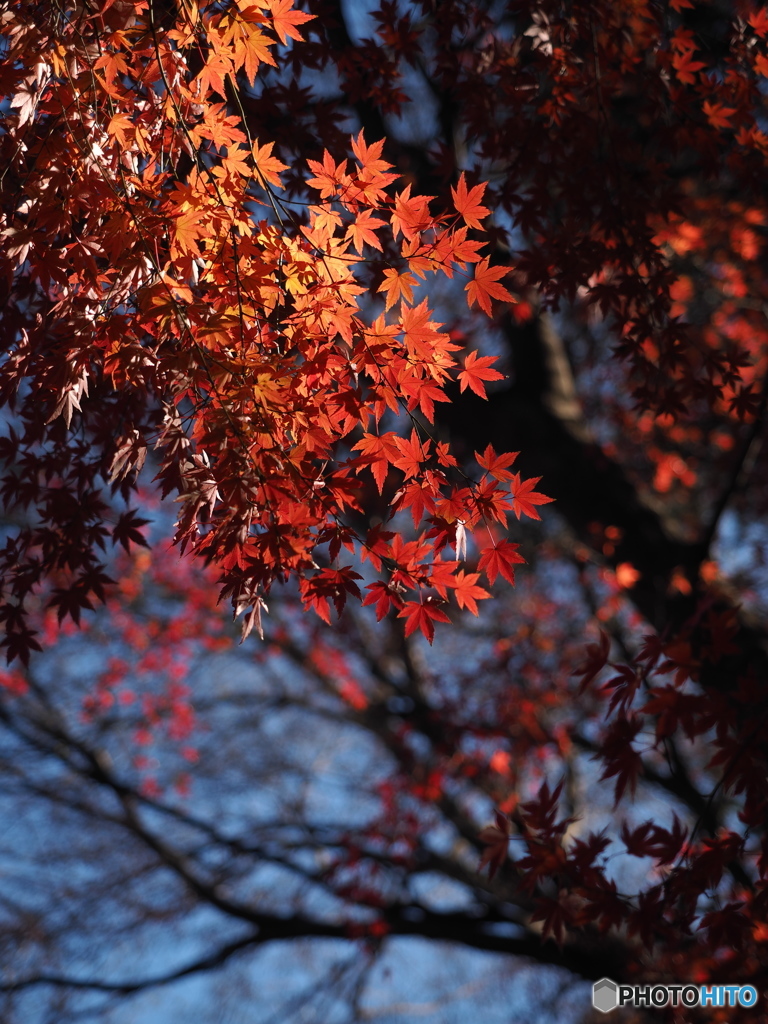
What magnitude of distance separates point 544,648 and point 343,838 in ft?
10.4

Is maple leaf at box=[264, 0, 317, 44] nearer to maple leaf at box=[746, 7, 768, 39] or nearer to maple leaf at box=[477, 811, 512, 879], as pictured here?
maple leaf at box=[746, 7, 768, 39]

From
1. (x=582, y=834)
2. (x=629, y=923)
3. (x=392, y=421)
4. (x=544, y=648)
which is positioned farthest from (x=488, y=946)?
(x=392, y=421)

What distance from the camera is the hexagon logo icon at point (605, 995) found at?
5297 mm

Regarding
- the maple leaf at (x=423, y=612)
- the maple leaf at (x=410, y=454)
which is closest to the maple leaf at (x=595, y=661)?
the maple leaf at (x=423, y=612)

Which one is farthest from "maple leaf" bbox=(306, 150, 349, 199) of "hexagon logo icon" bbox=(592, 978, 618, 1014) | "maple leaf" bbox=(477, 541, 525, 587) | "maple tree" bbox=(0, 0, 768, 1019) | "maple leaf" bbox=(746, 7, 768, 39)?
"hexagon logo icon" bbox=(592, 978, 618, 1014)

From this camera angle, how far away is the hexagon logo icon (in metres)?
5.30

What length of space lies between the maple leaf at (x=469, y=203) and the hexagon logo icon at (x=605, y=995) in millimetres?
5336

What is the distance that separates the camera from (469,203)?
7.58 ft

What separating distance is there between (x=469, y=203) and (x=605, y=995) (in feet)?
18.3

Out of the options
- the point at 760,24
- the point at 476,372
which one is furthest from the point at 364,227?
the point at 760,24

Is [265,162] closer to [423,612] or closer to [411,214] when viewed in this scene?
[411,214]

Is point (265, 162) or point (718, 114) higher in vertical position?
point (718, 114)

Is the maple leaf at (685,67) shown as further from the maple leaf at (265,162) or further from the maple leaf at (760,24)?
the maple leaf at (265,162)

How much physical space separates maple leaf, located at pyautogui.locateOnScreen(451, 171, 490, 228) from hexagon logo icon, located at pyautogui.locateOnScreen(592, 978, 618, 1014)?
534cm
